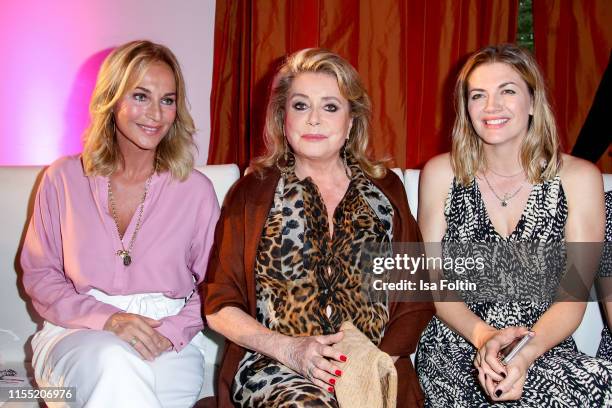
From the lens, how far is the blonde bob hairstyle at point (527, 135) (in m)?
2.10

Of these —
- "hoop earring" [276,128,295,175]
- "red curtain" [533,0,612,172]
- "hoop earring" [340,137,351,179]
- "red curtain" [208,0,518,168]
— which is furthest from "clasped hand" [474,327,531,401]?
"red curtain" [533,0,612,172]

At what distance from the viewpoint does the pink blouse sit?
80.4 inches

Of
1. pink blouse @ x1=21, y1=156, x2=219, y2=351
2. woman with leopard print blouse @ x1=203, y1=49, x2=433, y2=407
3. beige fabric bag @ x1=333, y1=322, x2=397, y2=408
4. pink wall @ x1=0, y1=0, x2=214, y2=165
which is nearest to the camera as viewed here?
beige fabric bag @ x1=333, y1=322, x2=397, y2=408

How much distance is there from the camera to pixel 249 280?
6.38 feet

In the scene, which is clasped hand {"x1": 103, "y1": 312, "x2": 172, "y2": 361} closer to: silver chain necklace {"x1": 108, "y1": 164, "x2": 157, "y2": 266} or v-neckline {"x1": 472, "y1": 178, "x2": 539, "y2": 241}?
silver chain necklace {"x1": 108, "y1": 164, "x2": 157, "y2": 266}

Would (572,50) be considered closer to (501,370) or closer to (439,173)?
(439,173)

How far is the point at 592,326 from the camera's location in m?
2.25

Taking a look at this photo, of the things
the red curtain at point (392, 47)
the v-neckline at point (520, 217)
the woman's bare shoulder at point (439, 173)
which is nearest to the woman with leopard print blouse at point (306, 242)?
the woman's bare shoulder at point (439, 173)

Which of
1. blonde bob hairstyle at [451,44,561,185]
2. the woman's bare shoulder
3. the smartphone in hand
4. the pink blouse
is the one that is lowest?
the smartphone in hand

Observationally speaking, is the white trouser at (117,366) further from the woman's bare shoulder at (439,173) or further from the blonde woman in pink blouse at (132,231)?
the woman's bare shoulder at (439,173)

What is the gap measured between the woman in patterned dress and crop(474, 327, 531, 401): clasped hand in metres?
0.04

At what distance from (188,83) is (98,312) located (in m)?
1.60

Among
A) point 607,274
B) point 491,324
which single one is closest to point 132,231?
point 491,324

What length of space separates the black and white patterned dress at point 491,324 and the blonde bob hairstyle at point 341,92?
292 millimetres
